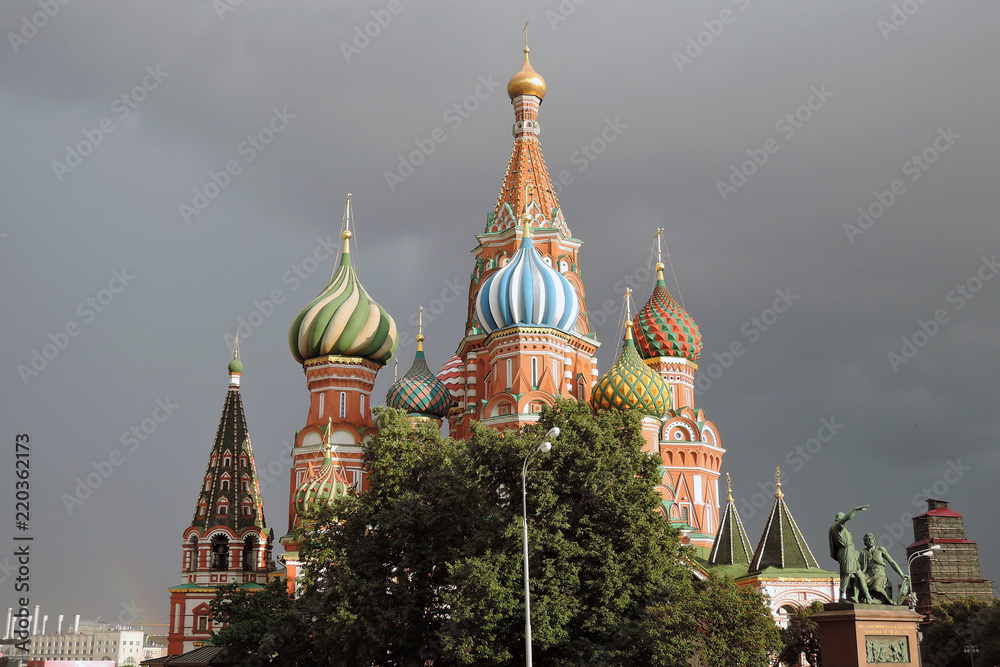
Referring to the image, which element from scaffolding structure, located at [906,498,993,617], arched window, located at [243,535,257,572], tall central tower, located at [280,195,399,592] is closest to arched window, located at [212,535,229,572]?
arched window, located at [243,535,257,572]

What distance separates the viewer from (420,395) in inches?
1816

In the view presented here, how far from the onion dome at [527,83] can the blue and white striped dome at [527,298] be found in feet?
34.0

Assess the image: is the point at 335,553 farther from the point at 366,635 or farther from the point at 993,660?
the point at 993,660

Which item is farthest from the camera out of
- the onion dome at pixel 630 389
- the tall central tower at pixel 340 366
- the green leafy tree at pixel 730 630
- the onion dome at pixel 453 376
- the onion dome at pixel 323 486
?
the onion dome at pixel 453 376

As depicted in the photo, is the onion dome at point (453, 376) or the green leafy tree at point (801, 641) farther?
the onion dome at point (453, 376)

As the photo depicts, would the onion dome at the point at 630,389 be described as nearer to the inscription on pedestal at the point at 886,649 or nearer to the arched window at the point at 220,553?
the arched window at the point at 220,553

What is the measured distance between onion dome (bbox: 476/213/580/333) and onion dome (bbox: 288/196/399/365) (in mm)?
9023

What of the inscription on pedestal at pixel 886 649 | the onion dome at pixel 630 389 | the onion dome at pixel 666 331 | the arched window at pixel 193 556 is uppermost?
the onion dome at pixel 666 331

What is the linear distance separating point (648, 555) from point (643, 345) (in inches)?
1115

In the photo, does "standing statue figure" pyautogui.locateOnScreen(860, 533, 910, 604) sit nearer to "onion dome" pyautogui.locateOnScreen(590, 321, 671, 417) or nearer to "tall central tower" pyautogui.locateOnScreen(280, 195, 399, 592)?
"onion dome" pyautogui.locateOnScreen(590, 321, 671, 417)

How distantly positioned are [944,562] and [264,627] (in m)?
51.2

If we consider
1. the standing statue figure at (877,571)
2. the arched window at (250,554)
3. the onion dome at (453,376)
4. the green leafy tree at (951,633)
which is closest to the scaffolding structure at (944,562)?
the green leafy tree at (951,633)

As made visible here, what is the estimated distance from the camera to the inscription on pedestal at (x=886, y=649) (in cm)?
1870

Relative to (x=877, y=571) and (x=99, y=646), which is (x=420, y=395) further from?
(x=99, y=646)
